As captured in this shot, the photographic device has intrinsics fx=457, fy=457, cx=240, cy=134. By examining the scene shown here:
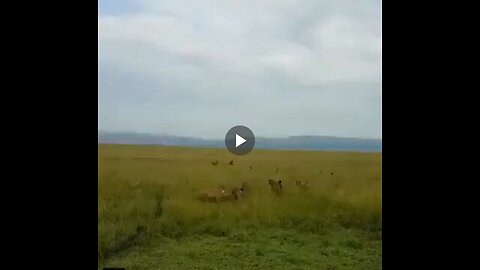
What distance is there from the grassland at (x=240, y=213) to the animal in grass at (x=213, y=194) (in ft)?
0.06

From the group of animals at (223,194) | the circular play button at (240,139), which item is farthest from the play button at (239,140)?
the group of animals at (223,194)

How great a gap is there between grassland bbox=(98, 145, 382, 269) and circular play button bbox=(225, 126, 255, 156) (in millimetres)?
38

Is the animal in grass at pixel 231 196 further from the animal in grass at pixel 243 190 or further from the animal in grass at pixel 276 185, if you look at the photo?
the animal in grass at pixel 276 185

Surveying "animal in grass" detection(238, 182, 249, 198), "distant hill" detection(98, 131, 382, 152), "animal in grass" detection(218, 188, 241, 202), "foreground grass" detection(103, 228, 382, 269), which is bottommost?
"foreground grass" detection(103, 228, 382, 269)

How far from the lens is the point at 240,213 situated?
1566mm

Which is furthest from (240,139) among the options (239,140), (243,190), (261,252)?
(261,252)

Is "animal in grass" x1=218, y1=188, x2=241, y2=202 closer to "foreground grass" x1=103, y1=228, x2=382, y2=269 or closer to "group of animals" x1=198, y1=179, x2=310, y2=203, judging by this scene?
"group of animals" x1=198, y1=179, x2=310, y2=203

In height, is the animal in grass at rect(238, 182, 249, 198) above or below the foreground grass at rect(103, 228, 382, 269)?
above

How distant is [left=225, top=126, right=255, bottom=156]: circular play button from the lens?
56.8 inches

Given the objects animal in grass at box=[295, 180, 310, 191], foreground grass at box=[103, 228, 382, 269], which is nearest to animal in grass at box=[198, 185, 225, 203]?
foreground grass at box=[103, 228, 382, 269]
